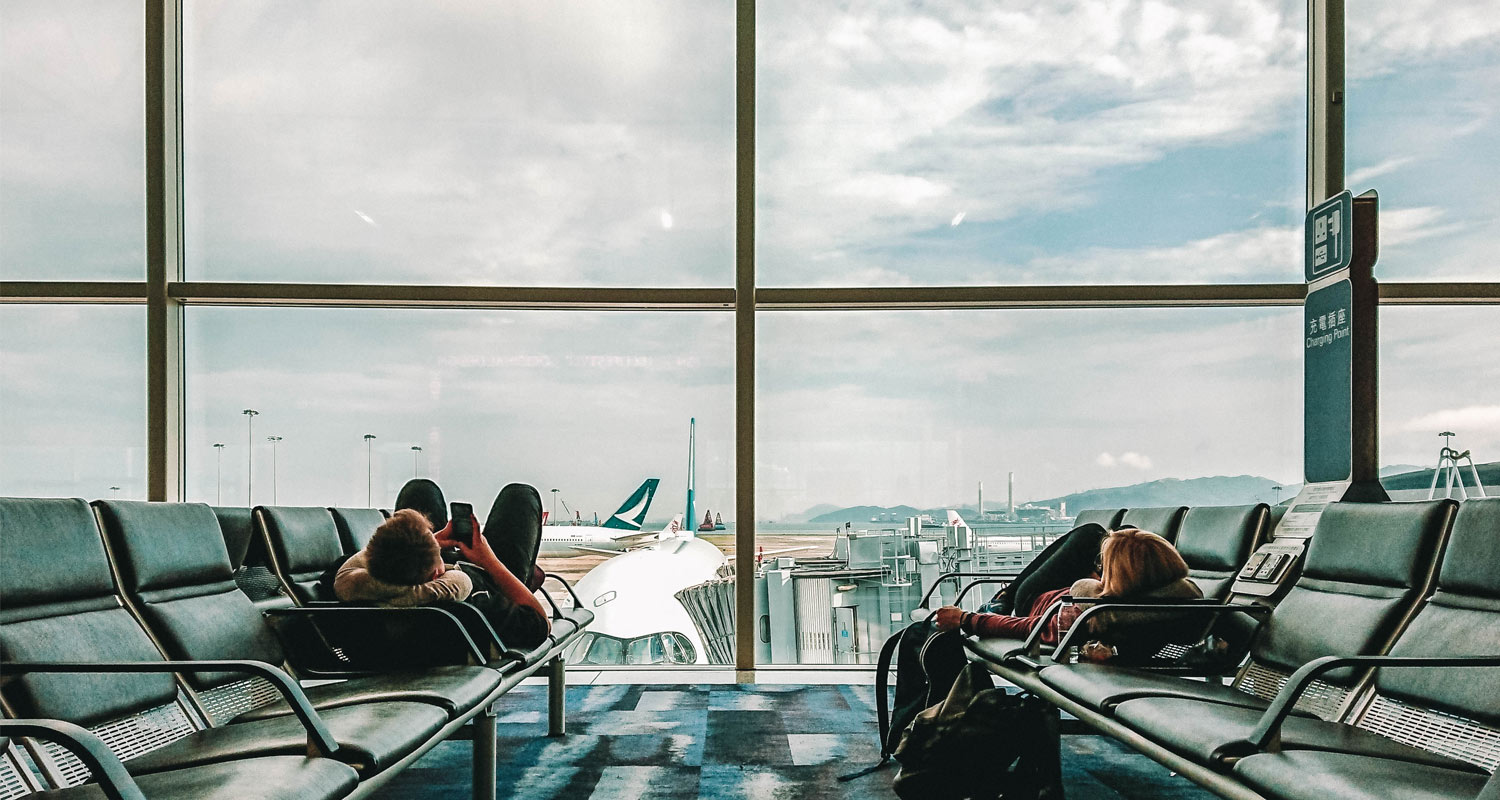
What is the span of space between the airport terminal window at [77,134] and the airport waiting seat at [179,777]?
396 centimetres

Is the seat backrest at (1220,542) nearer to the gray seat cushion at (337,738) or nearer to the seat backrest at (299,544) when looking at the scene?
the gray seat cushion at (337,738)

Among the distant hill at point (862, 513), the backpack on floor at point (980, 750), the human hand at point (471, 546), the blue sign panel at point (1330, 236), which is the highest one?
the blue sign panel at point (1330, 236)

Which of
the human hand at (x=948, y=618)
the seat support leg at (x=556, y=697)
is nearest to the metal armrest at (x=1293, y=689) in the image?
the human hand at (x=948, y=618)

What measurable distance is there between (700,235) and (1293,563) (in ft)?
9.82

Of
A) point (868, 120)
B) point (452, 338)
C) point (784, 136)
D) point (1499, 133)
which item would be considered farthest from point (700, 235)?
point (1499, 133)

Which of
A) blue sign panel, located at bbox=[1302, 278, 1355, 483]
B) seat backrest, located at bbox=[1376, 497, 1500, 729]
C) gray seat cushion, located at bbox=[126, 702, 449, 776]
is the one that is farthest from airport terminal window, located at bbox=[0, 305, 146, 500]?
blue sign panel, located at bbox=[1302, 278, 1355, 483]

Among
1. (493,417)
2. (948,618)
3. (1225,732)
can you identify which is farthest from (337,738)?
(493,417)

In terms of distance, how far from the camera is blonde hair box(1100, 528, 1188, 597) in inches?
114

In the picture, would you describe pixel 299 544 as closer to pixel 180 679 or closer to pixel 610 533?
pixel 180 679

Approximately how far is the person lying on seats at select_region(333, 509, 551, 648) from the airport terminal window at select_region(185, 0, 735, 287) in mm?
2161

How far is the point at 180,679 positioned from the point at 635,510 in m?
2.80

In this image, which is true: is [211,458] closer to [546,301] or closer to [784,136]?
[546,301]

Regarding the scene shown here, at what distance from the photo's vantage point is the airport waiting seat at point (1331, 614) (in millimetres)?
2324

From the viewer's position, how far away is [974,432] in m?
4.94
